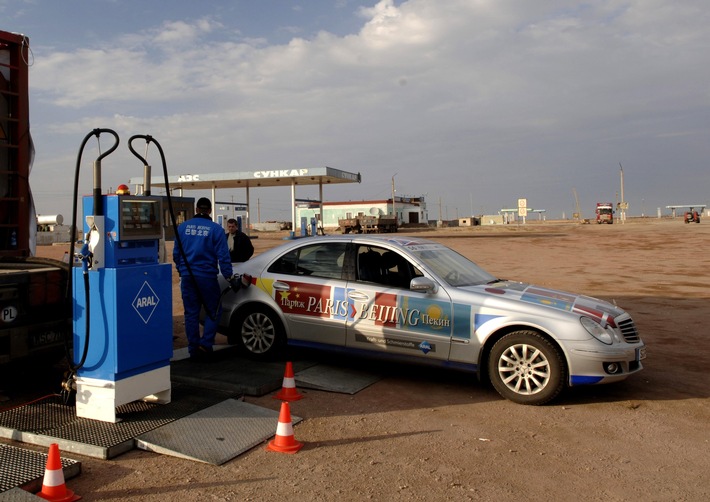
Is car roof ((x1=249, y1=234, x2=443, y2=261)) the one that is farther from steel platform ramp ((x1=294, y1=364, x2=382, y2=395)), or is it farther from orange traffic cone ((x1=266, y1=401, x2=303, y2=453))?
orange traffic cone ((x1=266, y1=401, x2=303, y2=453))

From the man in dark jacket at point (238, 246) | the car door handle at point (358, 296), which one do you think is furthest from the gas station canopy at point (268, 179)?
the car door handle at point (358, 296)

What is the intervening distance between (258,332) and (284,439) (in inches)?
106

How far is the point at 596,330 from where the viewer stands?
18.0 feet

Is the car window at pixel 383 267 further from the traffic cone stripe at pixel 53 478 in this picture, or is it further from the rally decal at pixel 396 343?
the traffic cone stripe at pixel 53 478

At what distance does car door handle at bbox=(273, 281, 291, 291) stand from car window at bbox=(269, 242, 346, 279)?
161 millimetres

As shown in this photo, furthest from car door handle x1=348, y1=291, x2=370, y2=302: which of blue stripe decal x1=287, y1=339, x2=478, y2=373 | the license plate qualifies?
the license plate

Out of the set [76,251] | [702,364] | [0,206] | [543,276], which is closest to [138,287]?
[76,251]

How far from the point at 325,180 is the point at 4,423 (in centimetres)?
3941

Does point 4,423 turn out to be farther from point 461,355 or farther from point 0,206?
point 461,355

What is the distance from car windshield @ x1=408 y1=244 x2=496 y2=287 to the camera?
6.32 meters

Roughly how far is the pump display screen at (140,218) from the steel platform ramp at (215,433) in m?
1.59

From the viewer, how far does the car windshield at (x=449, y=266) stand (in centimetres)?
632

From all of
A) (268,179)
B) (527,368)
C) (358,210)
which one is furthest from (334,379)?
(358,210)

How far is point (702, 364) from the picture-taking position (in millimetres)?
7105
